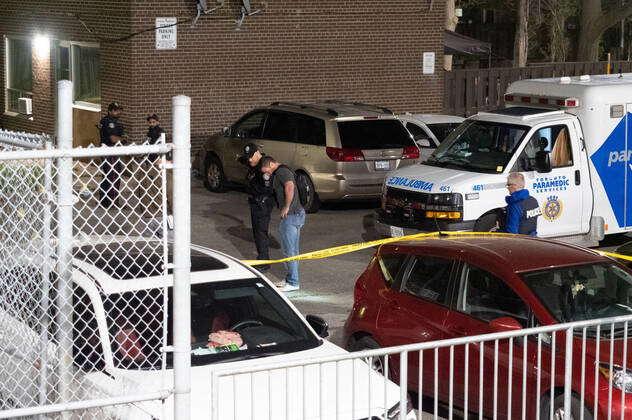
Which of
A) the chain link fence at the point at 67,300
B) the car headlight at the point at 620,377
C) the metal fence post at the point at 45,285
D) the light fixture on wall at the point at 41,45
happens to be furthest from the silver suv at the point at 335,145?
the metal fence post at the point at 45,285

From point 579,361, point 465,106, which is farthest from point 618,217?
point 465,106

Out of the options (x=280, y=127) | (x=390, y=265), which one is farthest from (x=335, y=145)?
(x=390, y=265)

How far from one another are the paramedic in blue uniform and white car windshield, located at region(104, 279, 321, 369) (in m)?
Result: 4.46

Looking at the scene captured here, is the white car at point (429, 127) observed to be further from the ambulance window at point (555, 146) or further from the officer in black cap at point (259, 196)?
the officer in black cap at point (259, 196)

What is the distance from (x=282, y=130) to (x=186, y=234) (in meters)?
15.3

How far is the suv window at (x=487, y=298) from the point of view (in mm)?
9164

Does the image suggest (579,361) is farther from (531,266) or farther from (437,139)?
(437,139)

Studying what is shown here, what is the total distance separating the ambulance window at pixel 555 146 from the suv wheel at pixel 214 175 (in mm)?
7466

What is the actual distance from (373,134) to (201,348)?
40.7 feet

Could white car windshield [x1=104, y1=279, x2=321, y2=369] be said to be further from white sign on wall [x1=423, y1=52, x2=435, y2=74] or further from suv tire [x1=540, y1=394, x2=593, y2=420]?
white sign on wall [x1=423, y1=52, x2=435, y2=74]

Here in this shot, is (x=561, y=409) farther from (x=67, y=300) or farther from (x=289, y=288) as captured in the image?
(x=289, y=288)

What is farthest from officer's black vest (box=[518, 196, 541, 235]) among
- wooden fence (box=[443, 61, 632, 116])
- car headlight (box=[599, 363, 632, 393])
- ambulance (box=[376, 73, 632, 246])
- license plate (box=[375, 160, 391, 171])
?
wooden fence (box=[443, 61, 632, 116])

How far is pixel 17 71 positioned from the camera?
28609mm

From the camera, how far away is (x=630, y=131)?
52.9 ft
